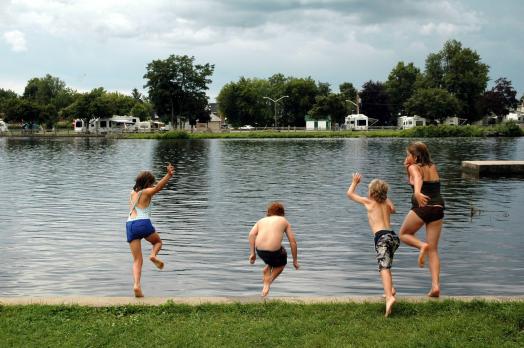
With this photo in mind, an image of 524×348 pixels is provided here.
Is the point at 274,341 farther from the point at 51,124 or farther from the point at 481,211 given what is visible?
the point at 51,124

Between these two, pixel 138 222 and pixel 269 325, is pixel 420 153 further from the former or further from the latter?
pixel 138 222

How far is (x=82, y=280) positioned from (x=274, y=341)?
6.85 meters

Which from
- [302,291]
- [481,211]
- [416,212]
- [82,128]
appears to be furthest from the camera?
[82,128]

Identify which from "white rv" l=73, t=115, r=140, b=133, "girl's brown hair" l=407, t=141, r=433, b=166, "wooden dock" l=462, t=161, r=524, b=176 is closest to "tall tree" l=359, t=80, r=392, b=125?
"white rv" l=73, t=115, r=140, b=133

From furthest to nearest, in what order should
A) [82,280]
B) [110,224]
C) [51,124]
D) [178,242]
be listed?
[51,124] < [110,224] < [178,242] < [82,280]

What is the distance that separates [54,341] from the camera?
6.97 m

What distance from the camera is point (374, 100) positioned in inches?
5768

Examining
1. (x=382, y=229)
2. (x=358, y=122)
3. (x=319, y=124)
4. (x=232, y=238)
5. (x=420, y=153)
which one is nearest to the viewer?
(x=382, y=229)

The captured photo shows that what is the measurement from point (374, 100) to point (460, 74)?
65.6ft

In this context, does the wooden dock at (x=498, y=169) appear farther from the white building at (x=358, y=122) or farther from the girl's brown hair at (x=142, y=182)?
the white building at (x=358, y=122)

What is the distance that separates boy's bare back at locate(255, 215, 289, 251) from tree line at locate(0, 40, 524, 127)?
379ft

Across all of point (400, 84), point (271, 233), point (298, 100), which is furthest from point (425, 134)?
point (271, 233)

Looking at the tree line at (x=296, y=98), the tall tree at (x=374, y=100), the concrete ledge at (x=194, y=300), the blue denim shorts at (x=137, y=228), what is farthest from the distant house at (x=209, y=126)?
the concrete ledge at (x=194, y=300)

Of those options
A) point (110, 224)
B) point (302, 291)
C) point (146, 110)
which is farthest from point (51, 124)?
point (302, 291)
